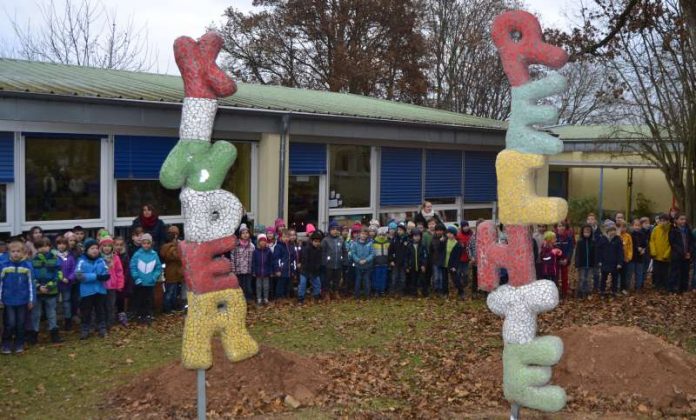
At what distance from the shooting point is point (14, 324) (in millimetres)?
9977

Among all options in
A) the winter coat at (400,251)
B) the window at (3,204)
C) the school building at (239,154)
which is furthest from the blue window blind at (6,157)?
the winter coat at (400,251)

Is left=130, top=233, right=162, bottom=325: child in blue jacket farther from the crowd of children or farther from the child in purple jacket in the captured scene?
the child in purple jacket

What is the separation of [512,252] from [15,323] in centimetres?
743

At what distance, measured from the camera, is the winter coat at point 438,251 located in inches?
560

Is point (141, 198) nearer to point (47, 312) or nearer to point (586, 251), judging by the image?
point (47, 312)

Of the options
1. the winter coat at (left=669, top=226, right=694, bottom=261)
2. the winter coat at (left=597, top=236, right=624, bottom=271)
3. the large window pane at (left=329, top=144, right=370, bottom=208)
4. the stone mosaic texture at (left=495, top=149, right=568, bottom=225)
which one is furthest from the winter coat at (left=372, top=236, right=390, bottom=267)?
the stone mosaic texture at (left=495, top=149, right=568, bottom=225)

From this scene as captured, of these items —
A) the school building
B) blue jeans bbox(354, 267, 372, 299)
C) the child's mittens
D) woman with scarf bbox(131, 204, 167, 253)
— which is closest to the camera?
the child's mittens

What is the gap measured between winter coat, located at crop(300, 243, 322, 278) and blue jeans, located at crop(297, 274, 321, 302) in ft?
0.41

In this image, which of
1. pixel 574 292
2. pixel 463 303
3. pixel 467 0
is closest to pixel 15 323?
pixel 463 303

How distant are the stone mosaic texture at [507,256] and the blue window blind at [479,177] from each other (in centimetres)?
1426

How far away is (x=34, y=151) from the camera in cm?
1269

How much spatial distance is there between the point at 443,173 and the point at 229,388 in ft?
42.5

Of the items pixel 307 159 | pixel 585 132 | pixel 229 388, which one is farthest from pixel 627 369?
pixel 585 132

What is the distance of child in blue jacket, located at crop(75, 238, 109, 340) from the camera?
10633mm
